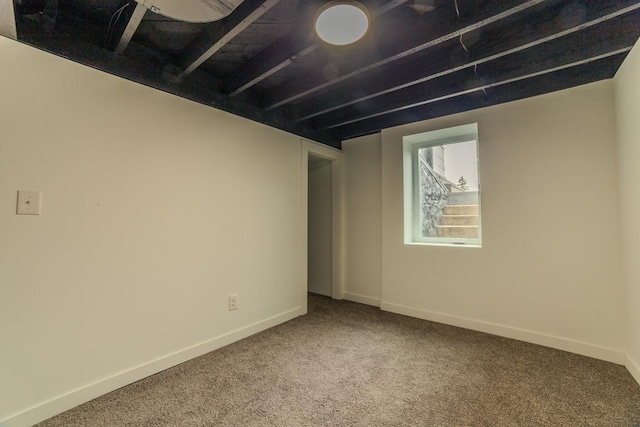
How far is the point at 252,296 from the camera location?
2734 millimetres

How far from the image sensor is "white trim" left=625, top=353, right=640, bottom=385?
1.88 metres

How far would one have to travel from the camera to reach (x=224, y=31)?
1767 millimetres

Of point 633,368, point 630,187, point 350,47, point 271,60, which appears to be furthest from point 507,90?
point 633,368

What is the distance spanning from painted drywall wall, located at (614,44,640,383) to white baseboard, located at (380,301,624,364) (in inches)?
5.7

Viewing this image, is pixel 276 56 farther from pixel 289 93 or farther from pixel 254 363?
pixel 254 363

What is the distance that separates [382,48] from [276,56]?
78 cm

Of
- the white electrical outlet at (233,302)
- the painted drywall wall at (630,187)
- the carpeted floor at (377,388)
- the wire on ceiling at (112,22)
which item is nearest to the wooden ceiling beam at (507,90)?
the painted drywall wall at (630,187)

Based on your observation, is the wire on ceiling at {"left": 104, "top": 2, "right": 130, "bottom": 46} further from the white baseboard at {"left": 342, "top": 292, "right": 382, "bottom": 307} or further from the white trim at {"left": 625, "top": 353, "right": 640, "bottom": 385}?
the white trim at {"left": 625, "top": 353, "right": 640, "bottom": 385}

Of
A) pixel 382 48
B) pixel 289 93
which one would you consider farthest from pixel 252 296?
pixel 382 48

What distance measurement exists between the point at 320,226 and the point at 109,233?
2.74 meters

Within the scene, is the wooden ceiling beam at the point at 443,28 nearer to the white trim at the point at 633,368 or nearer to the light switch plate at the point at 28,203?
the light switch plate at the point at 28,203

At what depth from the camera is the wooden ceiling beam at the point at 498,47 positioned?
1.63 m

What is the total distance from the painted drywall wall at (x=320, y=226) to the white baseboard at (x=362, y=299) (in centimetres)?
28

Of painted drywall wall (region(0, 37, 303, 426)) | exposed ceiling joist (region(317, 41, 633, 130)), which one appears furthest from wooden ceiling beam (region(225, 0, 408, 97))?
exposed ceiling joist (region(317, 41, 633, 130))
